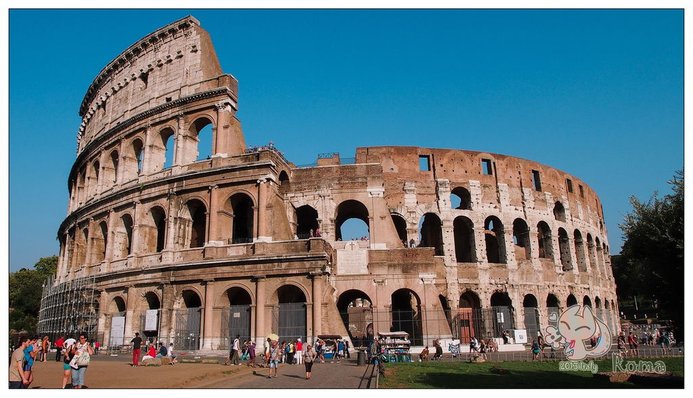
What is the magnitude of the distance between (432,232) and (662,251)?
678 inches

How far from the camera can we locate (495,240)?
1195 inches

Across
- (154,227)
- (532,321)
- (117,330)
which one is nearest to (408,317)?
(532,321)

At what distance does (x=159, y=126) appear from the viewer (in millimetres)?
24688

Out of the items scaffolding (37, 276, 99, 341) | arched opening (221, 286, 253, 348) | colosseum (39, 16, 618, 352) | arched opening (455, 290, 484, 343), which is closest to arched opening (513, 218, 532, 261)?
colosseum (39, 16, 618, 352)

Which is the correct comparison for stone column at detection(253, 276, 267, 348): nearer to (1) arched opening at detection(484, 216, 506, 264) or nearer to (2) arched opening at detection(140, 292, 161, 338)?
(2) arched opening at detection(140, 292, 161, 338)

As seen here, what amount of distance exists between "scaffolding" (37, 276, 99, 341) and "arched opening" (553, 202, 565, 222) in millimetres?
26376

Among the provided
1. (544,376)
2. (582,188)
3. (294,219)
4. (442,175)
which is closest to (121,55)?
(294,219)

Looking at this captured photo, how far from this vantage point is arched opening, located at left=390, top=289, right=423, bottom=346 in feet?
70.0

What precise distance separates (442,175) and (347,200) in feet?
21.5

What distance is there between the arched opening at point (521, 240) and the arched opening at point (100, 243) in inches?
886

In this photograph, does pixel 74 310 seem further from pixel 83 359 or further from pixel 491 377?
pixel 491 377

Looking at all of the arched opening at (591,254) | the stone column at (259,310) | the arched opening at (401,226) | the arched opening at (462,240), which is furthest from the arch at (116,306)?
the arched opening at (591,254)

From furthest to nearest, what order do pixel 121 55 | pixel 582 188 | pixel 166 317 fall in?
pixel 582 188
pixel 121 55
pixel 166 317

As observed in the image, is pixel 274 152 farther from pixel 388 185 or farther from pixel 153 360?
pixel 153 360
